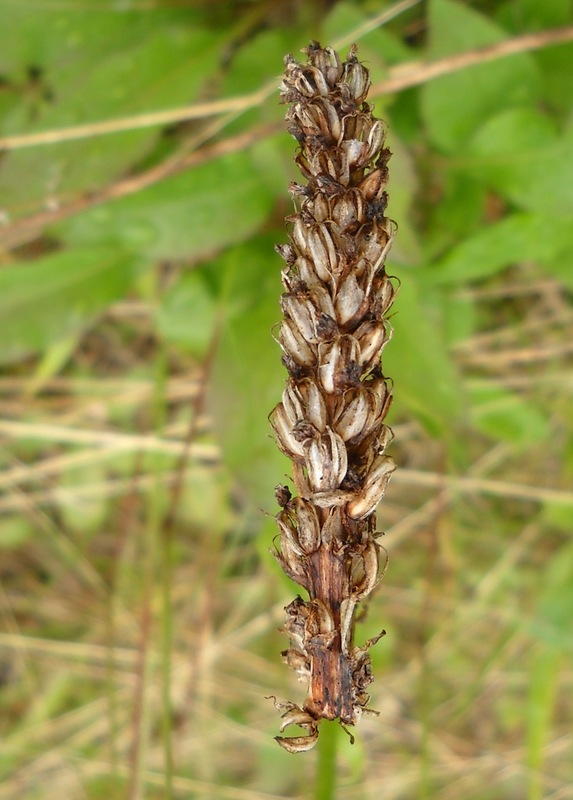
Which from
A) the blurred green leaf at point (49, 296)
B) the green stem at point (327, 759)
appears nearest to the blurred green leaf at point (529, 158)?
the blurred green leaf at point (49, 296)

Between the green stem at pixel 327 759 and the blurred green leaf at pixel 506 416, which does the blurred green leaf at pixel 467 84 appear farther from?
the green stem at pixel 327 759

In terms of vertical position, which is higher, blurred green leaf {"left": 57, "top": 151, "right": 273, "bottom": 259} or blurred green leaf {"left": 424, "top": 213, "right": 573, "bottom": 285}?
blurred green leaf {"left": 57, "top": 151, "right": 273, "bottom": 259}

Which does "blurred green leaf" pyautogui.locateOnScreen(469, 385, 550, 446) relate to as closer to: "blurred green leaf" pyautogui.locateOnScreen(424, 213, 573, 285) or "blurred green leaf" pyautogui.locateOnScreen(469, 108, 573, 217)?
"blurred green leaf" pyautogui.locateOnScreen(424, 213, 573, 285)

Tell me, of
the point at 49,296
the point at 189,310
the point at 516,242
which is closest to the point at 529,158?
the point at 516,242

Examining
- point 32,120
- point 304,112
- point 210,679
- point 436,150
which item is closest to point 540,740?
point 210,679

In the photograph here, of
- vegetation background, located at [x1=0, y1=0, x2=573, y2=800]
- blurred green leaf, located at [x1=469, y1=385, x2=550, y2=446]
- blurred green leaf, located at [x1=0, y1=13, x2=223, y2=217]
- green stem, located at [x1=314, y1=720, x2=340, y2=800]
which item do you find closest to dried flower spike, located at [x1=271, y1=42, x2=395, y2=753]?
green stem, located at [x1=314, y1=720, x2=340, y2=800]
